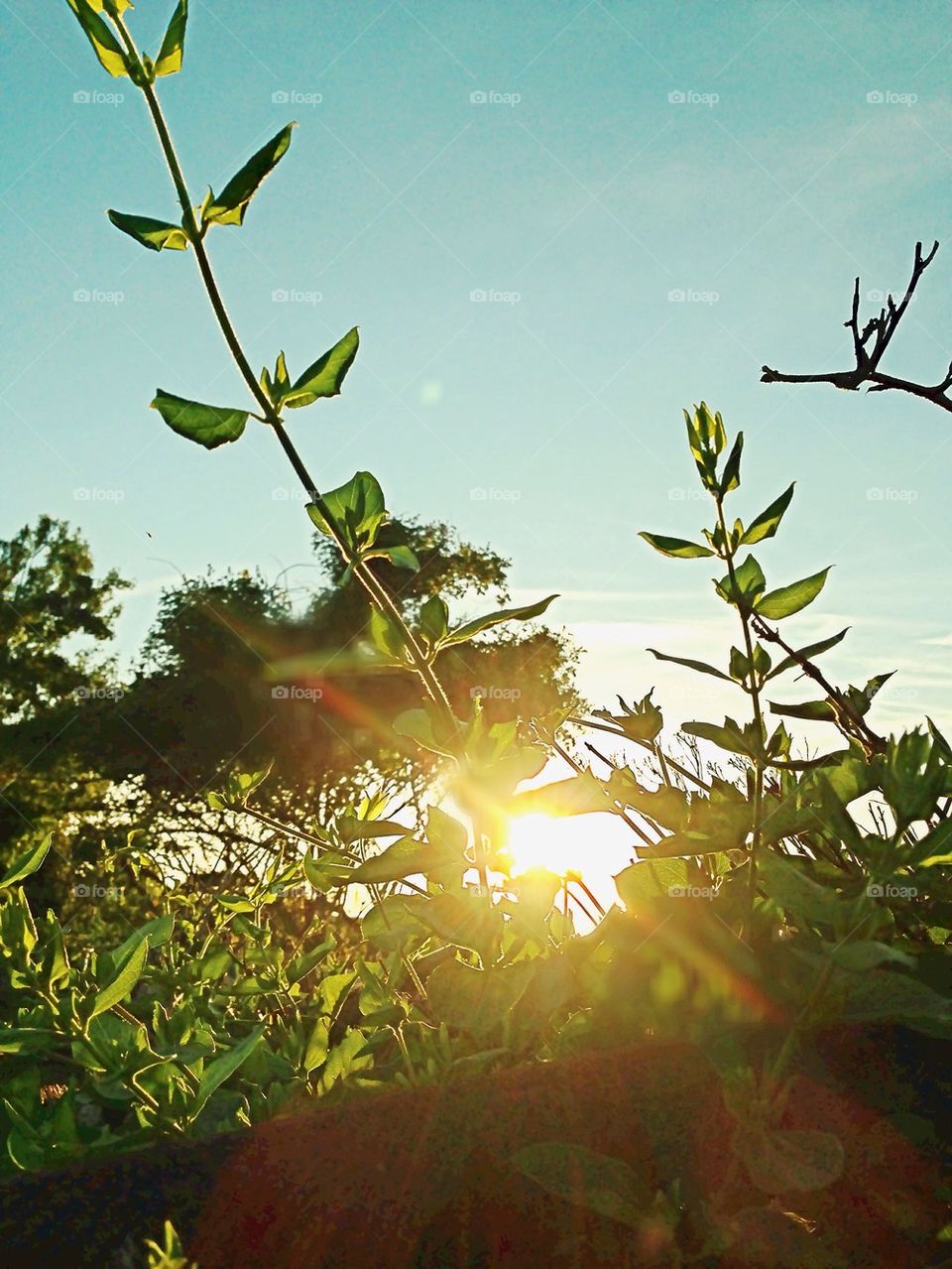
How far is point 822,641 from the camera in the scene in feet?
2.75

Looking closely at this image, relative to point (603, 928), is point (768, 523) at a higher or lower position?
higher

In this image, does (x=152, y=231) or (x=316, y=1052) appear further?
(x=316, y=1052)

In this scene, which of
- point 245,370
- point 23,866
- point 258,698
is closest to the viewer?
point 245,370

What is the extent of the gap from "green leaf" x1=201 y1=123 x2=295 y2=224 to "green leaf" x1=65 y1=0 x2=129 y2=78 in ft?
0.34

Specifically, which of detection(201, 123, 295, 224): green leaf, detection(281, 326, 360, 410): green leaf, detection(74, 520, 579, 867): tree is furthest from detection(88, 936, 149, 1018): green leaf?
detection(74, 520, 579, 867): tree

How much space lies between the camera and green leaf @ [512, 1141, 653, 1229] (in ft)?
1.74

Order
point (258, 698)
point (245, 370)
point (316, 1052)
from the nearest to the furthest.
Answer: point (245, 370)
point (316, 1052)
point (258, 698)

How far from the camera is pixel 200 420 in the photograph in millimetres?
667

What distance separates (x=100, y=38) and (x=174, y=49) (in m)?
0.05

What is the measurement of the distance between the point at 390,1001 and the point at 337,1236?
0.46 m

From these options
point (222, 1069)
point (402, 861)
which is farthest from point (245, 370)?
point (222, 1069)

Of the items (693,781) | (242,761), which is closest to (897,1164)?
(693,781)

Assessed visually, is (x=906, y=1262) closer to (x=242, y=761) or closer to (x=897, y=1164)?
(x=897, y=1164)

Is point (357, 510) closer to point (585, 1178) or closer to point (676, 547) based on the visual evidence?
point (676, 547)
